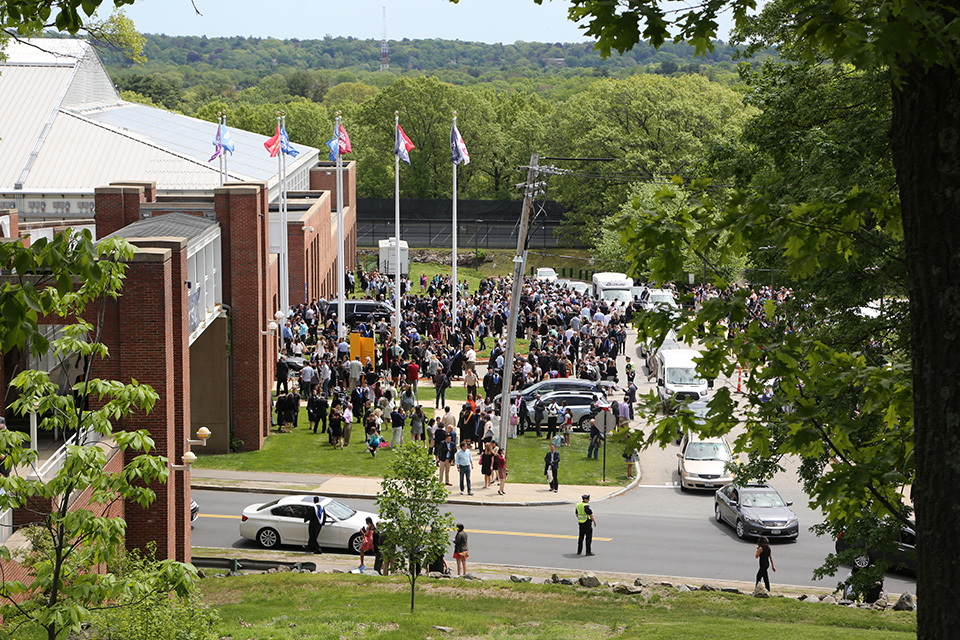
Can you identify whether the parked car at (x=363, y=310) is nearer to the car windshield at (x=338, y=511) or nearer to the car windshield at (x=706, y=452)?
the car windshield at (x=706, y=452)

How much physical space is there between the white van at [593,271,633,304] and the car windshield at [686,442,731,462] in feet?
79.7

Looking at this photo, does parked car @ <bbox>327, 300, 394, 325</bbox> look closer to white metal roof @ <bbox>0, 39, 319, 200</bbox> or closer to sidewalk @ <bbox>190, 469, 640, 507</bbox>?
white metal roof @ <bbox>0, 39, 319, 200</bbox>

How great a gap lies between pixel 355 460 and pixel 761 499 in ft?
38.5

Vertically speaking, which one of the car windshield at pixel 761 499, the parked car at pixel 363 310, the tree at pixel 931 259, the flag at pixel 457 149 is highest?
the flag at pixel 457 149

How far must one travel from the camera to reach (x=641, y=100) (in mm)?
→ 86188

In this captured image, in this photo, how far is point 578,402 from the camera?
114 feet

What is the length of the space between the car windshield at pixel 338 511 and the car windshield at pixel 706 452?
35.1 feet

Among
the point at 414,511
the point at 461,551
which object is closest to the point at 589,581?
the point at 461,551

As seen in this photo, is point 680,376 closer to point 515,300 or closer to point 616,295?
point 515,300

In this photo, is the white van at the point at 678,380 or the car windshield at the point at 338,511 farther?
the white van at the point at 678,380

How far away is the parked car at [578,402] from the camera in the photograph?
114 feet

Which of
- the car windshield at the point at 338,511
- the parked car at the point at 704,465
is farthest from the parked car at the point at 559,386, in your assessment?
the car windshield at the point at 338,511

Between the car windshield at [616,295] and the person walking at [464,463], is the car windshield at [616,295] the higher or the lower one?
the higher one

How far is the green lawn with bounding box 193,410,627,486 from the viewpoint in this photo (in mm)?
30578
